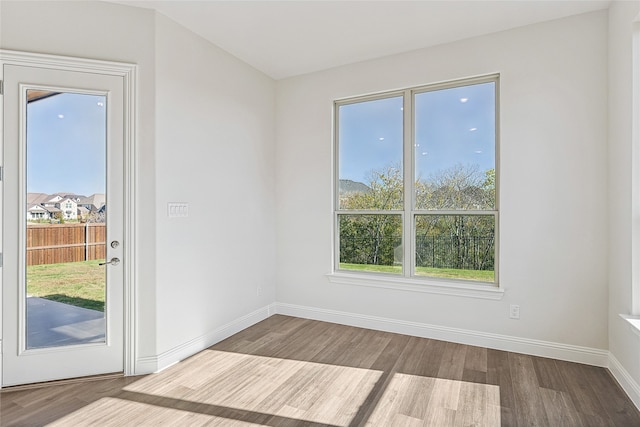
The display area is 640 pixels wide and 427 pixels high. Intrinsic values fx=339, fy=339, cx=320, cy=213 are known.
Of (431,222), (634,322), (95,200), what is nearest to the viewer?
(634,322)

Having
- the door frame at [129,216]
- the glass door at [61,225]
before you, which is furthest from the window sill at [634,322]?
the glass door at [61,225]

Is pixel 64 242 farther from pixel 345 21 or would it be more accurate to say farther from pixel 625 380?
pixel 625 380

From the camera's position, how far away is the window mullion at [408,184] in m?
3.62

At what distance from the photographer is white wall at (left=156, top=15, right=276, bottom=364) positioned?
2.85 m

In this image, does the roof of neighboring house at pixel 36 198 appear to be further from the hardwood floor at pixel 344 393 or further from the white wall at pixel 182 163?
the hardwood floor at pixel 344 393

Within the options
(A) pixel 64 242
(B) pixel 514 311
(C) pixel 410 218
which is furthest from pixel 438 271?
(A) pixel 64 242

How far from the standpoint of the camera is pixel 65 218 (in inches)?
103

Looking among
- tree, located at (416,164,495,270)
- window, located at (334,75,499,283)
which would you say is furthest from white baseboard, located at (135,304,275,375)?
tree, located at (416,164,495,270)

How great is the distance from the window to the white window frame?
11mm

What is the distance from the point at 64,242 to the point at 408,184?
3.13 meters

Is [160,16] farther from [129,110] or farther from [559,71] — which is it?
[559,71]

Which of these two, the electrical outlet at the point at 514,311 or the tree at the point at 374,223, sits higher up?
the tree at the point at 374,223

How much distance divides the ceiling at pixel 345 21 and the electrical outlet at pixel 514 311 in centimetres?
252

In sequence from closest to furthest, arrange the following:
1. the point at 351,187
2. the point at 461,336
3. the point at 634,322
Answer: the point at 634,322 < the point at 461,336 < the point at 351,187
